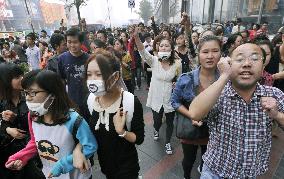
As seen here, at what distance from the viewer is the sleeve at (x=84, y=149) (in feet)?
6.04

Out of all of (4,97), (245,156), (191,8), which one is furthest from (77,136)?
(191,8)

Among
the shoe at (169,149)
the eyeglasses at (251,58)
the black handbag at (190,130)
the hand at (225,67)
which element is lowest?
the shoe at (169,149)

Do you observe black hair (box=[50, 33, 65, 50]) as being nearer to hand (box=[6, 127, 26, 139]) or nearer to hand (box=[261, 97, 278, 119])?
hand (box=[6, 127, 26, 139])

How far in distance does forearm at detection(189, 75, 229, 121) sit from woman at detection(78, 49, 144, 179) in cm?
53

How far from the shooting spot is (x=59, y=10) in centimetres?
9019

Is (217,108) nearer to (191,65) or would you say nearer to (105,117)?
(105,117)

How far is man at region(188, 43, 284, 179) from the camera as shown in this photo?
1.61 metres

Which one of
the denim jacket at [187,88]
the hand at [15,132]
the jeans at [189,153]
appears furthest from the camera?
the jeans at [189,153]

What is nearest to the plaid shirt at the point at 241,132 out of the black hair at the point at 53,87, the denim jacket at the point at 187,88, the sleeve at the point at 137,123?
the sleeve at the point at 137,123

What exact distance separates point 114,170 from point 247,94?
1.29m

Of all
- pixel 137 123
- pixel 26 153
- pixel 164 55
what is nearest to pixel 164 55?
pixel 164 55

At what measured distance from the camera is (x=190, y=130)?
265 centimetres

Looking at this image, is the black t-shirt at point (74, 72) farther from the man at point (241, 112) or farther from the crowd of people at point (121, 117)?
the man at point (241, 112)

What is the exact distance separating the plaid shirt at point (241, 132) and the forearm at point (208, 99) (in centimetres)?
21
